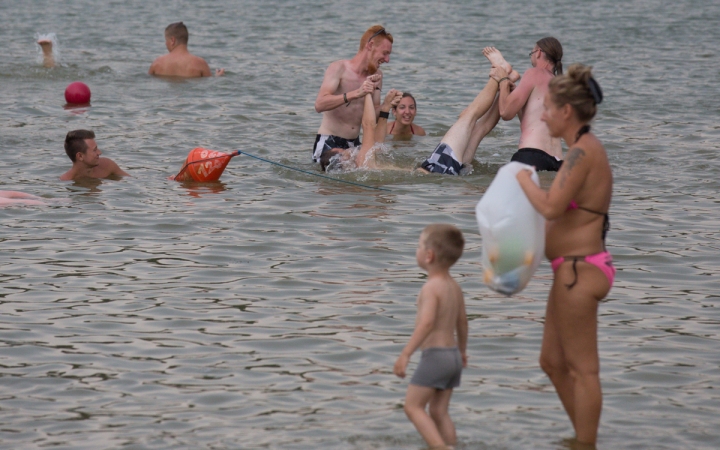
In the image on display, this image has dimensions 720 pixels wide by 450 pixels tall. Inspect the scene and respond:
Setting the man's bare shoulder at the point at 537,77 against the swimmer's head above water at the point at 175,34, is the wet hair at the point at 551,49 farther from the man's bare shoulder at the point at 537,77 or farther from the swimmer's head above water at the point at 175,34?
the swimmer's head above water at the point at 175,34

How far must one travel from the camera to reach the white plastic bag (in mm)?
5188

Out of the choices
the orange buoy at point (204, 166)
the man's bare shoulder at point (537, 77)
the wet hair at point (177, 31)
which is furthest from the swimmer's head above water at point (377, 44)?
the wet hair at point (177, 31)

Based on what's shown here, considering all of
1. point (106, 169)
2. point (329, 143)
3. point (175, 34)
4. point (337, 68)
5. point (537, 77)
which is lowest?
point (106, 169)

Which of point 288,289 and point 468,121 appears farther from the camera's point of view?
point 468,121

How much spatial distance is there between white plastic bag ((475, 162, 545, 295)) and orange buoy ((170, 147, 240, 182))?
22.1 ft

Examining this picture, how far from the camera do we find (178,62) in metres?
19.9

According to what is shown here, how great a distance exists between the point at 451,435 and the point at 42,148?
9971mm

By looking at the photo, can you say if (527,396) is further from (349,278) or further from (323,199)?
(323,199)

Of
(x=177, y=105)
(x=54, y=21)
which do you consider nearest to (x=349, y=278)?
(x=177, y=105)

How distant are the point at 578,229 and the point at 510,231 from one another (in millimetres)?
367

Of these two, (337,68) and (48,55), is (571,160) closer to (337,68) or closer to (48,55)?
(337,68)

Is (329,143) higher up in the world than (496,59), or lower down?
lower down

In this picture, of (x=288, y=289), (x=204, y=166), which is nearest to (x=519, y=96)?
(x=204, y=166)

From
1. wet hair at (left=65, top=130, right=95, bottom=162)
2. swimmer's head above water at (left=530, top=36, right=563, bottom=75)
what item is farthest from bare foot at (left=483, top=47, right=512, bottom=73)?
wet hair at (left=65, top=130, right=95, bottom=162)
